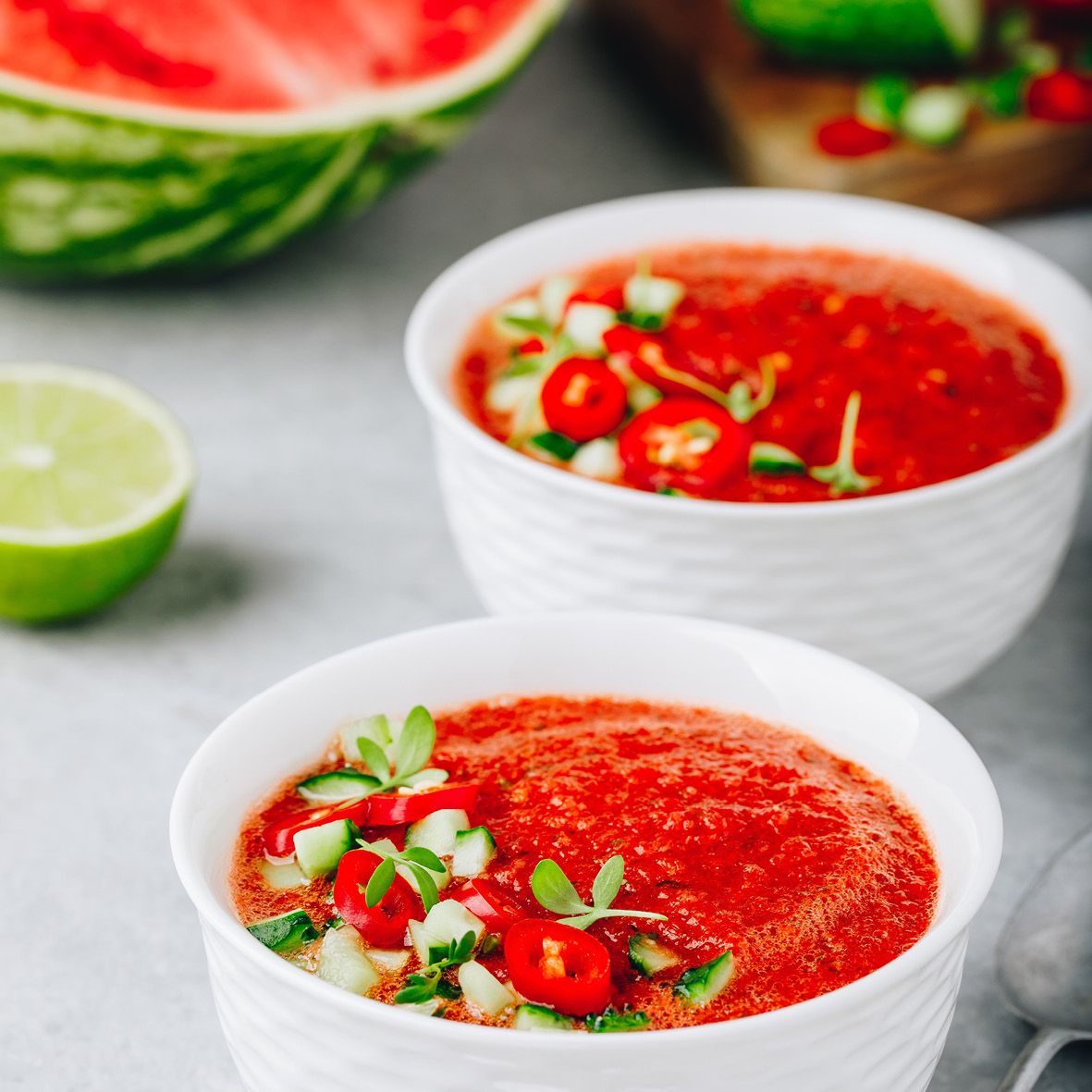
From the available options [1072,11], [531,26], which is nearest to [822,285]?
[531,26]

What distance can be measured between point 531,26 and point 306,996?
83.1 inches

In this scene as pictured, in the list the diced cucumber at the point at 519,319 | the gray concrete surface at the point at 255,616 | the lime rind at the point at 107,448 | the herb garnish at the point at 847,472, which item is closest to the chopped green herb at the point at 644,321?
the diced cucumber at the point at 519,319

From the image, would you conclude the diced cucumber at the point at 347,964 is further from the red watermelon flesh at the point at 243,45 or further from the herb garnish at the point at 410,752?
the red watermelon flesh at the point at 243,45

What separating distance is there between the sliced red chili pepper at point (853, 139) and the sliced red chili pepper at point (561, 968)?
7.10 ft

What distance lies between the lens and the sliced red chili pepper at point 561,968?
48.4 inches

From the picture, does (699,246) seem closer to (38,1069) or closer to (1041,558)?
(1041,558)

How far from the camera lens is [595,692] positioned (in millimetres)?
1629

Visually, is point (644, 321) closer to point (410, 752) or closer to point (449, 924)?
point (410, 752)

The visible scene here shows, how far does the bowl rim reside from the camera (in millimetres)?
1750

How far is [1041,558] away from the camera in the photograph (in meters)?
1.94

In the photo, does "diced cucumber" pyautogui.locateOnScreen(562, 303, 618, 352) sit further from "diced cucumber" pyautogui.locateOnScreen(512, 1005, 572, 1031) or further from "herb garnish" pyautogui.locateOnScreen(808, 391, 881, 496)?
"diced cucumber" pyautogui.locateOnScreen(512, 1005, 572, 1031)

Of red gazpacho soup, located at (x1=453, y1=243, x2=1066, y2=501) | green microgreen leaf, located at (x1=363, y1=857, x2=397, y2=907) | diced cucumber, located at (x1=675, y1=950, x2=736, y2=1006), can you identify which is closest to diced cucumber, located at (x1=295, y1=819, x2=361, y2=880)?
green microgreen leaf, located at (x1=363, y1=857, x2=397, y2=907)

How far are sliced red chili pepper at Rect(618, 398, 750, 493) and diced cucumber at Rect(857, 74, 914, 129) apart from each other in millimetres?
1391

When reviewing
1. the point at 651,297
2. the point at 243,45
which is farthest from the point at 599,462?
the point at 243,45
